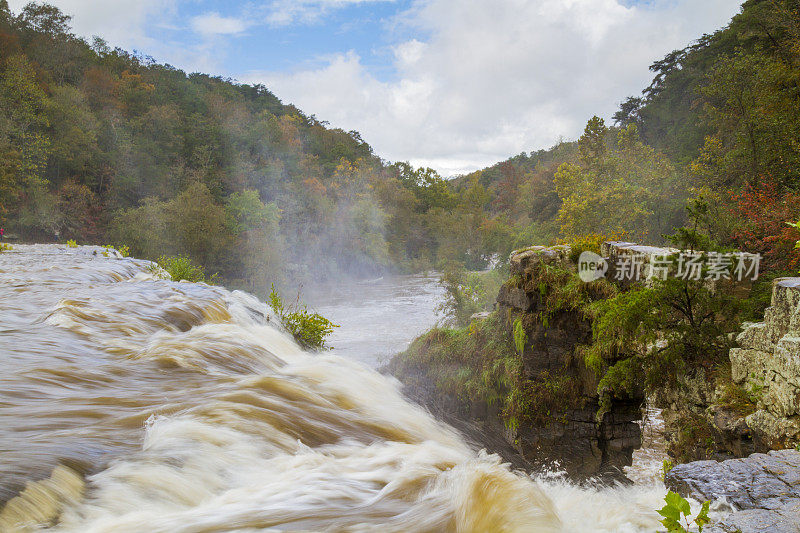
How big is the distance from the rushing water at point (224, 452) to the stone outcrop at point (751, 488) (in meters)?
0.27

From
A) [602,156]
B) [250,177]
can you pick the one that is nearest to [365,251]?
[250,177]

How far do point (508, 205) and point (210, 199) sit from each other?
1482 inches

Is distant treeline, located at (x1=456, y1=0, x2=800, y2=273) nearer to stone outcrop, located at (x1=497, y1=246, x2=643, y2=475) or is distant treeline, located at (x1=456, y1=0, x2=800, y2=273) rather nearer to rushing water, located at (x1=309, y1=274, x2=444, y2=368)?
stone outcrop, located at (x1=497, y1=246, x2=643, y2=475)

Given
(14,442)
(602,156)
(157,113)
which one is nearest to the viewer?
(14,442)

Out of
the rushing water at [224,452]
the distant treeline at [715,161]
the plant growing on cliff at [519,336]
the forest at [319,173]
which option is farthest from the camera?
the forest at [319,173]

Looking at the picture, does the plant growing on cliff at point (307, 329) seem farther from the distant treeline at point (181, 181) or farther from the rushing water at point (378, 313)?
the distant treeline at point (181, 181)

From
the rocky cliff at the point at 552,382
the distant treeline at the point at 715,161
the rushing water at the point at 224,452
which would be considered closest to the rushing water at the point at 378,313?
the rocky cliff at the point at 552,382

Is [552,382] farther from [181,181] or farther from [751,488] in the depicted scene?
[181,181]

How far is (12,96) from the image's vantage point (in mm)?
28500

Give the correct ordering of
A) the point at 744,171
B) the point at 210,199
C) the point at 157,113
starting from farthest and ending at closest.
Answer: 1. the point at 157,113
2. the point at 210,199
3. the point at 744,171

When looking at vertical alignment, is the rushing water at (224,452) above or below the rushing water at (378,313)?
above

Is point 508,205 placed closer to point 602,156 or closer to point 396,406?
point 602,156

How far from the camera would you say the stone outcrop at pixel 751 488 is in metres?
2.09

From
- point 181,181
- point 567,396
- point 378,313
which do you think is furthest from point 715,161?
point 181,181
